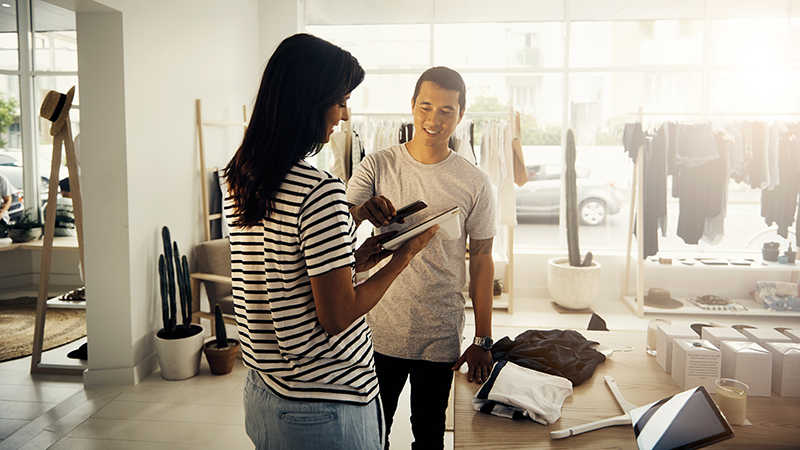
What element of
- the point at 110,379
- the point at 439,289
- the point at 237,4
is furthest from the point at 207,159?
the point at 439,289

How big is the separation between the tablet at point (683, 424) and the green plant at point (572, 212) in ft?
13.3

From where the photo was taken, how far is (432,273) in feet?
5.62

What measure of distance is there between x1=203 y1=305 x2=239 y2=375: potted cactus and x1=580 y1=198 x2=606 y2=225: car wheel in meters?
3.82

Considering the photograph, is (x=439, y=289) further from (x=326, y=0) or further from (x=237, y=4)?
(x=326, y=0)

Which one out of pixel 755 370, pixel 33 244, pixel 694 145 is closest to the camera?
pixel 755 370

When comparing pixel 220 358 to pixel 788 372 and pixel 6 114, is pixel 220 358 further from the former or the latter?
pixel 6 114

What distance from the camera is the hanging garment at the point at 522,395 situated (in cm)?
135

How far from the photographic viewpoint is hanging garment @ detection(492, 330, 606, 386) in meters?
1.61

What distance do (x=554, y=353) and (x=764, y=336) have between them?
23.5 inches

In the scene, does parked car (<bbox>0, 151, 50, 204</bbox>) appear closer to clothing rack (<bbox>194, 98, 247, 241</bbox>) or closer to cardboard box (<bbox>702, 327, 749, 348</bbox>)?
clothing rack (<bbox>194, 98, 247, 241</bbox>)

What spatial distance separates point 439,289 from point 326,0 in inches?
191

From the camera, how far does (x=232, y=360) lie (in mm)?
3695

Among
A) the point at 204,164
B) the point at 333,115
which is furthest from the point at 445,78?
the point at 204,164

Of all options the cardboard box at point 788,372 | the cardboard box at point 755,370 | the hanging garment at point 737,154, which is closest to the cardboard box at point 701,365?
→ the cardboard box at point 755,370
